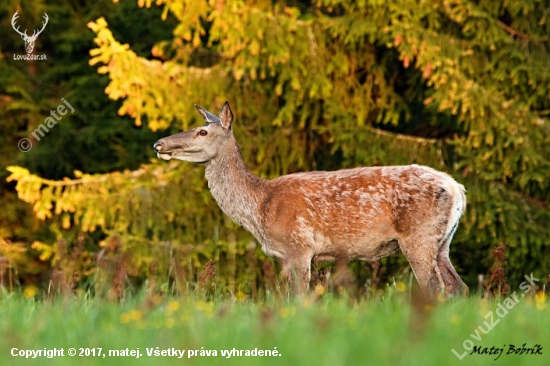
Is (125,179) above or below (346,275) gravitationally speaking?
below

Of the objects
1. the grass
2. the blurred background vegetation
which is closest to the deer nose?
the grass

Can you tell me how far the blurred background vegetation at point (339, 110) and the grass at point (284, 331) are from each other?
5.76 meters

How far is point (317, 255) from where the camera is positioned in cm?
761

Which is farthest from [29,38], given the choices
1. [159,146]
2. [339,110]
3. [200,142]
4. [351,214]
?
[351,214]

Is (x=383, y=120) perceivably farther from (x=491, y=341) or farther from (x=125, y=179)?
(x=491, y=341)

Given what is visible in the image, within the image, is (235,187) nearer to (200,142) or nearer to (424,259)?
(200,142)

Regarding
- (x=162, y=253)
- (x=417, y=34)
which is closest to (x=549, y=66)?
(x=417, y=34)

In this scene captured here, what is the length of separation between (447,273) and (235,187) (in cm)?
187

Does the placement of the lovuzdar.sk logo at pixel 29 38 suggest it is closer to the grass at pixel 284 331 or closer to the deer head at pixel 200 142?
the deer head at pixel 200 142

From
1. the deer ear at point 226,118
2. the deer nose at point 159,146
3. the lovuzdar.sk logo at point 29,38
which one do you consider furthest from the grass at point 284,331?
the lovuzdar.sk logo at point 29,38

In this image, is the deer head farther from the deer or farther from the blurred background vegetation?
the blurred background vegetation

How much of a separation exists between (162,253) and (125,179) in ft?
4.43

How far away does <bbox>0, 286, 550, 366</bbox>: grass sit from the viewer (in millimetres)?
3541

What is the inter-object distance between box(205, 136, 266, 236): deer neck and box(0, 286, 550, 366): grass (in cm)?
270
